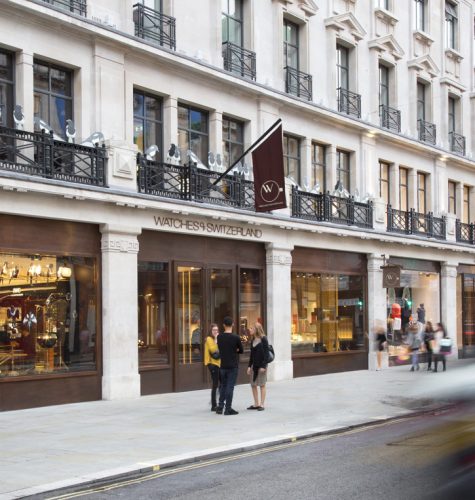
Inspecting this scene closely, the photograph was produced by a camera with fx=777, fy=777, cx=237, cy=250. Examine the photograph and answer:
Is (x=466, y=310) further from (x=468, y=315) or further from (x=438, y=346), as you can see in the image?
(x=438, y=346)

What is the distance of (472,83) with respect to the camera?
35.3 metres

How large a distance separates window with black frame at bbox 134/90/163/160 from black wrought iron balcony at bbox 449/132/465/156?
1737 cm

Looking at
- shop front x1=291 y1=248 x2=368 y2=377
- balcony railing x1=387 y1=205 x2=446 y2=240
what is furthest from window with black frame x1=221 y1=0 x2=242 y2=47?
balcony railing x1=387 y1=205 x2=446 y2=240

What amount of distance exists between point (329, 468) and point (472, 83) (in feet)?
96.4

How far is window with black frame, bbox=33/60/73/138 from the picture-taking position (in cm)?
1678

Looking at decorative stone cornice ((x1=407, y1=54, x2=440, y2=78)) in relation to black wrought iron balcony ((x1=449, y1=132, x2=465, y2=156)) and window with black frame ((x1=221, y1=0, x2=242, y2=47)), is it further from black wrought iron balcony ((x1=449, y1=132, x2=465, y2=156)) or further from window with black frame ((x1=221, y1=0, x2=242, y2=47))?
window with black frame ((x1=221, y1=0, x2=242, y2=47))

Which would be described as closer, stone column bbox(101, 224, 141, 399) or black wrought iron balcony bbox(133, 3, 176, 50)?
stone column bbox(101, 224, 141, 399)

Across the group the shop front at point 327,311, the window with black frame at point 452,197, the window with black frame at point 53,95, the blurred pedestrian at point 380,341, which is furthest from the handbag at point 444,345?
the window with black frame at point 53,95

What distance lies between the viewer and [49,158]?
1603 centimetres

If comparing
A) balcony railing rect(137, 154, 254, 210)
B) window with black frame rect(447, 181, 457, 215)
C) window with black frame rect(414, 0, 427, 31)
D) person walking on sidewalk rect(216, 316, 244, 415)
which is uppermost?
window with black frame rect(414, 0, 427, 31)

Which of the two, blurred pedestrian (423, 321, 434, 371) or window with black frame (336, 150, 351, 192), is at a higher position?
window with black frame (336, 150, 351, 192)

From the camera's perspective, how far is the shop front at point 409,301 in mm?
27922

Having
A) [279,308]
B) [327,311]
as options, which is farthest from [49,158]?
[327,311]

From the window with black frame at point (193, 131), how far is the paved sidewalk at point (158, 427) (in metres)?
6.34
